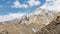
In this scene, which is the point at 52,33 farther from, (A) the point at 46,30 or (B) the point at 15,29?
(B) the point at 15,29

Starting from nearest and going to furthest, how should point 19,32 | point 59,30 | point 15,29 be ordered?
point 59,30 → point 19,32 → point 15,29

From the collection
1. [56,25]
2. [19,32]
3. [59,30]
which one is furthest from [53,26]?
[19,32]

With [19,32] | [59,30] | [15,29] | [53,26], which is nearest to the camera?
[59,30]

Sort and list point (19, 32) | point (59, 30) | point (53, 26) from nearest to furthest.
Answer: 1. point (59, 30)
2. point (53, 26)
3. point (19, 32)

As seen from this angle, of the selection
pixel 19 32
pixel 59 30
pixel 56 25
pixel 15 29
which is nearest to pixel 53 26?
pixel 56 25

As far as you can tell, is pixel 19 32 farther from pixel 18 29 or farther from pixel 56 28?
pixel 56 28

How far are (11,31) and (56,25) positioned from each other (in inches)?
3784

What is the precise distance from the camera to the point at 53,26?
192ft

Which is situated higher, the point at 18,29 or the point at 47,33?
the point at 47,33

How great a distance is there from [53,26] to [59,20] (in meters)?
3.88

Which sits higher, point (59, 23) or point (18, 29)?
point (59, 23)

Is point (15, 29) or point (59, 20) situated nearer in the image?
point (59, 20)

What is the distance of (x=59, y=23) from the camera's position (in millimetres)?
58750

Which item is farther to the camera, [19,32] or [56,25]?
[19,32]
